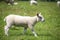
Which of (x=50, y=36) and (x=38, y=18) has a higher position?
(x=38, y=18)

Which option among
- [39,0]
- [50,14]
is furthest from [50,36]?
[39,0]

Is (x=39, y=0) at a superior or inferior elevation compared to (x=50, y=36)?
superior

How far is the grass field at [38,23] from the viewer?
1.52 metres

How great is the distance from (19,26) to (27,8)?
15 centimetres

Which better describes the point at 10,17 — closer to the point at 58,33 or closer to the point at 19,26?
the point at 19,26

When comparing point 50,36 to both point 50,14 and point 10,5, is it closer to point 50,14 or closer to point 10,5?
point 50,14

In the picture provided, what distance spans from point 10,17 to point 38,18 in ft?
0.61

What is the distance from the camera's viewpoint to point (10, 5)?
1593 millimetres

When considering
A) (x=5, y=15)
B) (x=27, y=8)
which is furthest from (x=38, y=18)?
(x=5, y=15)

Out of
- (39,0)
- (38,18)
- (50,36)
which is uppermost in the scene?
(39,0)

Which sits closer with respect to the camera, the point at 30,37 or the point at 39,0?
the point at 30,37

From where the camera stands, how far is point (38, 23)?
155cm

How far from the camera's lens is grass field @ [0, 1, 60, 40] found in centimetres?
152

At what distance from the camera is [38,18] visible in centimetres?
153
